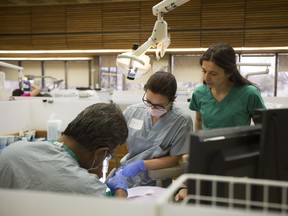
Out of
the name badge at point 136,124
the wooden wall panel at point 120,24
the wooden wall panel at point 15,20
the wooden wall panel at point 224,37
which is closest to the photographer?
the name badge at point 136,124

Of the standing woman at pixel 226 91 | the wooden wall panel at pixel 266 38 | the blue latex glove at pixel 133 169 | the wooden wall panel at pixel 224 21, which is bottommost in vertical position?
the blue latex glove at pixel 133 169

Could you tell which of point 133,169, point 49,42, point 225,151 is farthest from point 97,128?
point 49,42

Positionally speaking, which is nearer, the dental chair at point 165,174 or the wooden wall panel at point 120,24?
the dental chair at point 165,174

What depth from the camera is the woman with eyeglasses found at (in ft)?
5.68

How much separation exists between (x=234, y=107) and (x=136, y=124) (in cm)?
62

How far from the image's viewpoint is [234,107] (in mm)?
1658

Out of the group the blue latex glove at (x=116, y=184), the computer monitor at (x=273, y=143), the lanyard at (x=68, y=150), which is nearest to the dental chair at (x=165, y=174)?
the blue latex glove at (x=116, y=184)

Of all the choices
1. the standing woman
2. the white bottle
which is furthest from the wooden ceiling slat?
the standing woman

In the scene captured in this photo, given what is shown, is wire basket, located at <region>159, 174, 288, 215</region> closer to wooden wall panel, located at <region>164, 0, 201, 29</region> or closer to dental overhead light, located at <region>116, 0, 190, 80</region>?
dental overhead light, located at <region>116, 0, 190, 80</region>

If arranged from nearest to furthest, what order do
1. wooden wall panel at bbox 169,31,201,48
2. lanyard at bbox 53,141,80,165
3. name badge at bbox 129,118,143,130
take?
lanyard at bbox 53,141,80,165 → name badge at bbox 129,118,143,130 → wooden wall panel at bbox 169,31,201,48

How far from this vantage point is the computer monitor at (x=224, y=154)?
0.65 meters

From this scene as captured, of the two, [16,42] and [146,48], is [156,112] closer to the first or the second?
[146,48]

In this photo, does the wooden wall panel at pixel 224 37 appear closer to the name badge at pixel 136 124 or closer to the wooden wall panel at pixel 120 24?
the wooden wall panel at pixel 120 24

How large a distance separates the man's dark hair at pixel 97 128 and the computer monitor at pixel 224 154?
49 cm
